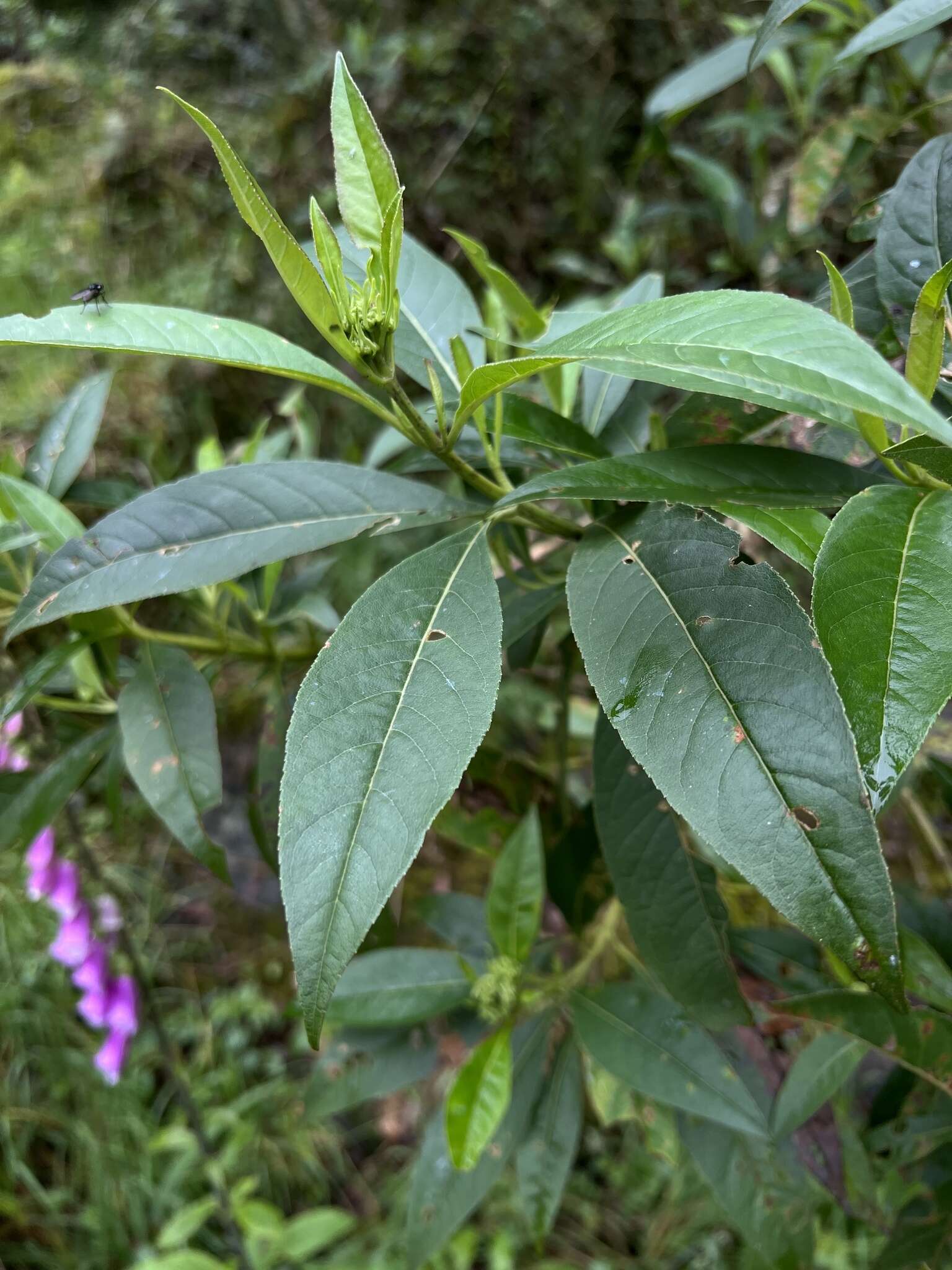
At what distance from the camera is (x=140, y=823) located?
2445mm

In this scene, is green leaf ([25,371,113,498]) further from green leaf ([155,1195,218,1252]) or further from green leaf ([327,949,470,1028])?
green leaf ([155,1195,218,1252])

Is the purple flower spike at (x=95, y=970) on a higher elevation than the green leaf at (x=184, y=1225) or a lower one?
higher

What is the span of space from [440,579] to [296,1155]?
6.96 feet

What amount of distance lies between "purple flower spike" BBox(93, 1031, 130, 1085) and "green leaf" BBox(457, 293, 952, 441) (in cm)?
125

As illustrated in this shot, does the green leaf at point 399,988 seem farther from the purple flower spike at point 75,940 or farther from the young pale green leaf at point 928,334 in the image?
the young pale green leaf at point 928,334

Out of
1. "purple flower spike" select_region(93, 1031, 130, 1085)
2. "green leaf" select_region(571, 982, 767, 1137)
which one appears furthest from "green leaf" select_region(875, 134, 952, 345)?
"purple flower spike" select_region(93, 1031, 130, 1085)

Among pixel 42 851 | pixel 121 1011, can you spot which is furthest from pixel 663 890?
pixel 121 1011

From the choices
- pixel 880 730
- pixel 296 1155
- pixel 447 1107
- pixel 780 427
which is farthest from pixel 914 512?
pixel 296 1155

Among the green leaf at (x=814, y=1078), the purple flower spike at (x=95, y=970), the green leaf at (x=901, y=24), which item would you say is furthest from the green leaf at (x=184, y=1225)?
the green leaf at (x=901, y=24)

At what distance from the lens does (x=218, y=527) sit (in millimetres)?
551

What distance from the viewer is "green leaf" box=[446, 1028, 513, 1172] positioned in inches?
27.1

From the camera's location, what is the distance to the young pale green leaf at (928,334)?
0.41m

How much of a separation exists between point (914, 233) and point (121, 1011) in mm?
1377

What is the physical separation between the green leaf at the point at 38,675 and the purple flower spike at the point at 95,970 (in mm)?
727
